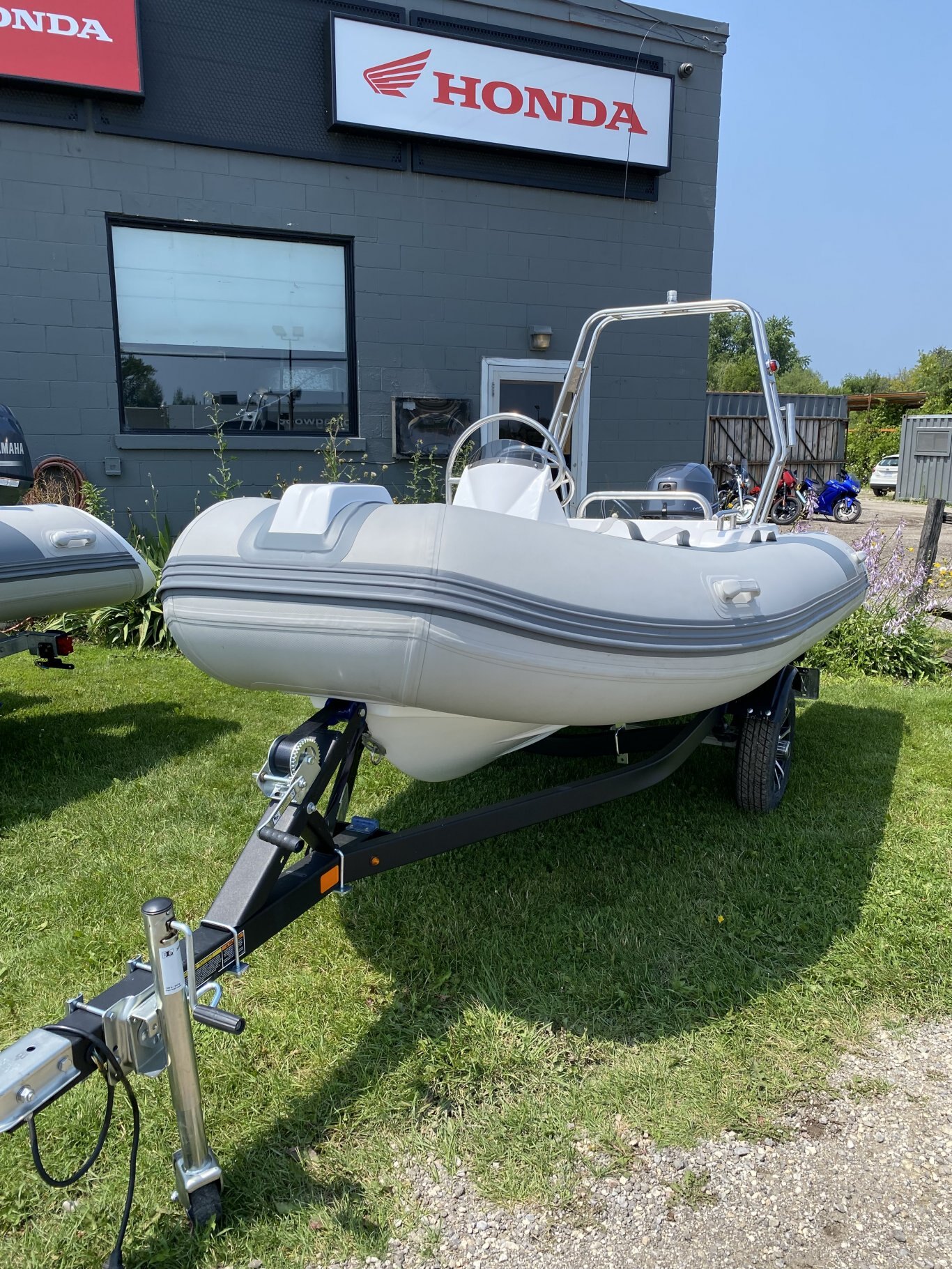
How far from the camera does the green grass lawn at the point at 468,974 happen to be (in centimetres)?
169

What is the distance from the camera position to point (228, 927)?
1.72 m

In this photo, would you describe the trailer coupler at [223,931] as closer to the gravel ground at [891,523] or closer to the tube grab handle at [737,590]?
the tube grab handle at [737,590]

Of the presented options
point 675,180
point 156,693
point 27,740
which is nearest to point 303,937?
point 27,740

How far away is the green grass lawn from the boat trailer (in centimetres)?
18

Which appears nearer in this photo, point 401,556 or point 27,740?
point 401,556

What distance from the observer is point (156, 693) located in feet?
15.8

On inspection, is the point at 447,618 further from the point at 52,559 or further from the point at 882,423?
the point at 882,423

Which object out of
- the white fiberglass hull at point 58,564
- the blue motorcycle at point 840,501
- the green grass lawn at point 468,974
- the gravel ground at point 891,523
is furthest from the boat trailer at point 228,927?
the blue motorcycle at point 840,501

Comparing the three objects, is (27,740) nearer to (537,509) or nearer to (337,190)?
(537,509)

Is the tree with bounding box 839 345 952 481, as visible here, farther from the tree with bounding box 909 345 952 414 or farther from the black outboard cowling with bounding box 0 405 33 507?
the black outboard cowling with bounding box 0 405 33 507

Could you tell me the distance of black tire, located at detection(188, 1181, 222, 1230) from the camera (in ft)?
5.10

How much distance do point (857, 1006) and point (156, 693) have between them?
3.79m

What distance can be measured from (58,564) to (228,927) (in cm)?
257

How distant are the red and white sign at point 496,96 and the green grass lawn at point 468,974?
215 inches
